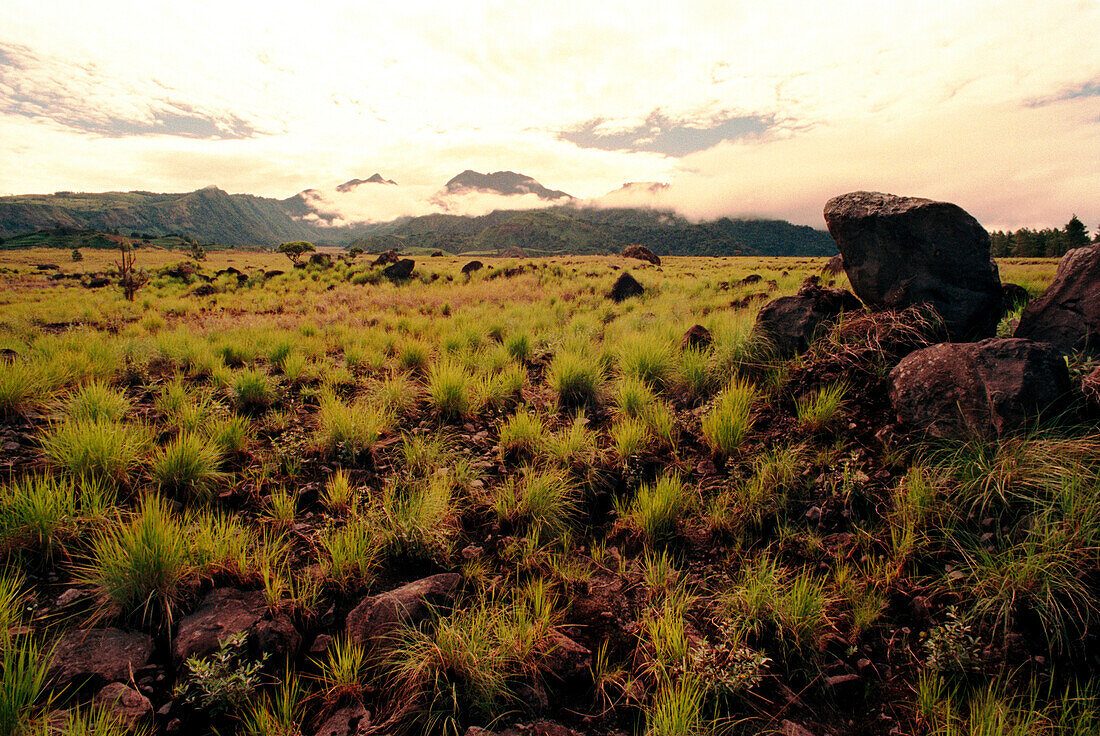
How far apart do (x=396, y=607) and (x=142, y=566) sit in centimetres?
157

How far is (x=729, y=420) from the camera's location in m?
4.51

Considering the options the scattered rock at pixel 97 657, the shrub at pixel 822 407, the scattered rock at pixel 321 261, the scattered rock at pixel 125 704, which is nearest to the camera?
the scattered rock at pixel 125 704

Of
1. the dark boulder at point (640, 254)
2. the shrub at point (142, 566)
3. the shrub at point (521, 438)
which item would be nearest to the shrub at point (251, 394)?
the shrub at point (142, 566)

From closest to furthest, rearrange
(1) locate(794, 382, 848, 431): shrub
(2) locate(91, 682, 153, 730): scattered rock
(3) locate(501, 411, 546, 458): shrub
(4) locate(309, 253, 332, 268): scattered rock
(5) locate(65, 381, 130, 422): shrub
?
(2) locate(91, 682, 153, 730): scattered rock
(1) locate(794, 382, 848, 431): shrub
(5) locate(65, 381, 130, 422): shrub
(3) locate(501, 411, 546, 458): shrub
(4) locate(309, 253, 332, 268): scattered rock

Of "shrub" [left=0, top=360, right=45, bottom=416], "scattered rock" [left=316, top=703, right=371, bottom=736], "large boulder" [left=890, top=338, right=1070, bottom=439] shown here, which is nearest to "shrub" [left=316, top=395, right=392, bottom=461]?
"scattered rock" [left=316, top=703, right=371, bottom=736]

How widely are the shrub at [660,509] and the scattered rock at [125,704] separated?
3083 mm

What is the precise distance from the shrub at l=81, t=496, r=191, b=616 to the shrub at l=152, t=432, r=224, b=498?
0.76 m

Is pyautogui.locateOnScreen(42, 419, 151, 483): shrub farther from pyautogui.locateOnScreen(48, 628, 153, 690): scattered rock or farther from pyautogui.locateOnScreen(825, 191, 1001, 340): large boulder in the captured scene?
pyautogui.locateOnScreen(825, 191, 1001, 340): large boulder

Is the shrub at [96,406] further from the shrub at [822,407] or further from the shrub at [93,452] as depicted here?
the shrub at [822,407]

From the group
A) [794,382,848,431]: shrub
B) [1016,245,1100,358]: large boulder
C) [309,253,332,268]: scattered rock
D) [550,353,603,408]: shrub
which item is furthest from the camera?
[309,253,332,268]: scattered rock

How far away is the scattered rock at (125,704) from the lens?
2.15 meters

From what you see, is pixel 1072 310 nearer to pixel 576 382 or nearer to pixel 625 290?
pixel 576 382

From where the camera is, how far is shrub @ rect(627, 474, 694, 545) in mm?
3598

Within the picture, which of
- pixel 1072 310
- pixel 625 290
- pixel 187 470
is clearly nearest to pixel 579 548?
pixel 187 470
